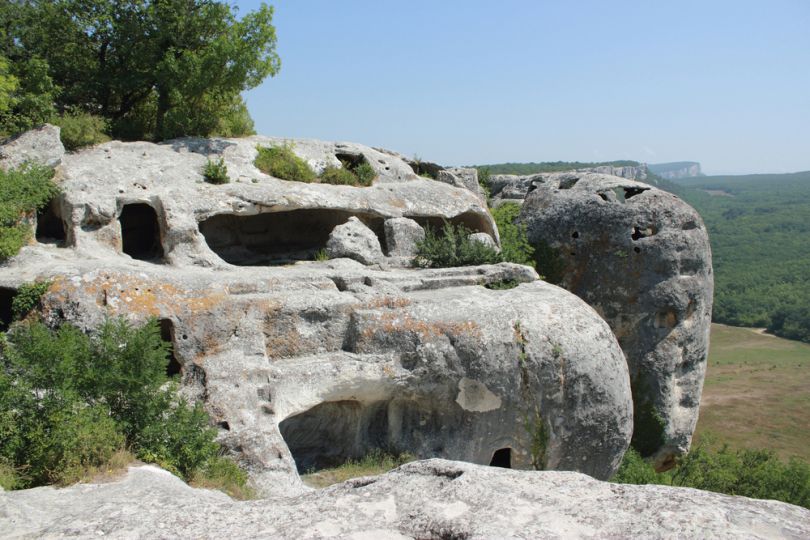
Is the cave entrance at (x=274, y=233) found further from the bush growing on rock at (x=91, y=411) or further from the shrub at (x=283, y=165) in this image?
the bush growing on rock at (x=91, y=411)

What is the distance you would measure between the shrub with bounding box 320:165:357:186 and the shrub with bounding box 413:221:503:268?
2.55 m

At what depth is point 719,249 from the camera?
91.9 meters

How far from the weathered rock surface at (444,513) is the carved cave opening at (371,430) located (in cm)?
583

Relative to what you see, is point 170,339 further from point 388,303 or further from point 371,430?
point 371,430

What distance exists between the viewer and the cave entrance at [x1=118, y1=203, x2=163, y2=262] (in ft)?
51.2

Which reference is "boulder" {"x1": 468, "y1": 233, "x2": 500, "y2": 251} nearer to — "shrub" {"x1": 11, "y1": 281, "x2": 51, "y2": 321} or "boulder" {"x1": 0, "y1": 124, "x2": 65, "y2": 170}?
"boulder" {"x1": 0, "y1": 124, "x2": 65, "y2": 170}

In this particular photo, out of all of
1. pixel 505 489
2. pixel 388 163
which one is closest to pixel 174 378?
pixel 505 489

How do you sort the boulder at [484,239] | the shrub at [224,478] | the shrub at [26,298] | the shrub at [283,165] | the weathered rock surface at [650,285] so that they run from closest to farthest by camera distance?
the shrub at [224,478] → the shrub at [26,298] → the shrub at [283,165] → the boulder at [484,239] → the weathered rock surface at [650,285]

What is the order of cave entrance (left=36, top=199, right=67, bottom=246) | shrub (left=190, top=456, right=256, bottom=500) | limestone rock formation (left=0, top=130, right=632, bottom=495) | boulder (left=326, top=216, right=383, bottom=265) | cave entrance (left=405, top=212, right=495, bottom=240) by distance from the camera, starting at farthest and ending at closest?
cave entrance (left=405, top=212, right=495, bottom=240)
boulder (left=326, top=216, right=383, bottom=265)
cave entrance (left=36, top=199, right=67, bottom=246)
limestone rock formation (left=0, top=130, right=632, bottom=495)
shrub (left=190, top=456, right=256, bottom=500)

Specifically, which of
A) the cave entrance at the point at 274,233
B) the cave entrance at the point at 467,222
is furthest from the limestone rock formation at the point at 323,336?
the cave entrance at the point at 467,222

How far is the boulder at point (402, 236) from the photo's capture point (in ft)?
51.4

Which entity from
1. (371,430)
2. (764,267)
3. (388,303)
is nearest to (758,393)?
(764,267)

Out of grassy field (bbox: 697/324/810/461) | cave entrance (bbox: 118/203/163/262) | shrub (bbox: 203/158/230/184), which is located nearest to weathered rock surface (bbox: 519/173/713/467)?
shrub (bbox: 203/158/230/184)

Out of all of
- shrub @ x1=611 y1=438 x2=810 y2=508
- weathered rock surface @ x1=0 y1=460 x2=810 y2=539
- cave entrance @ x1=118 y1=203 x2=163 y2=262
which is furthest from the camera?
shrub @ x1=611 y1=438 x2=810 y2=508
